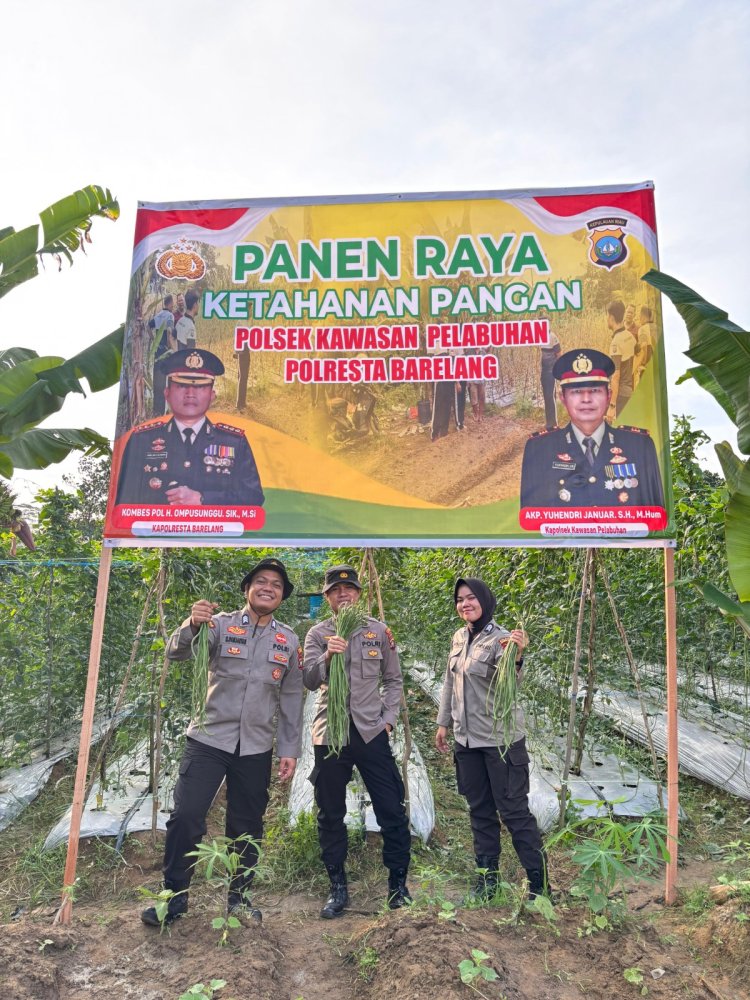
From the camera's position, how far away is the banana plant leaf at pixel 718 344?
3670mm

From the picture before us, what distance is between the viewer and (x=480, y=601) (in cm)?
371

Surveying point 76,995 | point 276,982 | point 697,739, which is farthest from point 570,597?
Answer: point 76,995

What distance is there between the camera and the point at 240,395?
→ 3.91 meters

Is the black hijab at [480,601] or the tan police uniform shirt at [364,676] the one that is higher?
A: the black hijab at [480,601]

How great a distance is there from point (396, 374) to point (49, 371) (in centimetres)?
252

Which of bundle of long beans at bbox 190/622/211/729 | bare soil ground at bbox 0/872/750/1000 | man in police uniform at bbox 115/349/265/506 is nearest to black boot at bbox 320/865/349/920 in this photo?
bare soil ground at bbox 0/872/750/1000

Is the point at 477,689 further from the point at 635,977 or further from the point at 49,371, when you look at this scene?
the point at 49,371

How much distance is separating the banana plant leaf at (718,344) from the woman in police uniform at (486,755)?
1.68 m

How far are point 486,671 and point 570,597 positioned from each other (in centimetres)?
190

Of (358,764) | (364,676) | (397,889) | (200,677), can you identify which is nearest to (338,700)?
(364,676)

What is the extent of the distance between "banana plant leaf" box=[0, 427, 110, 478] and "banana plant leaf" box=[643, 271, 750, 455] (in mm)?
3770

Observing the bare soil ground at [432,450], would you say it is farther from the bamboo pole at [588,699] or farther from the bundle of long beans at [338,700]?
the bamboo pole at [588,699]

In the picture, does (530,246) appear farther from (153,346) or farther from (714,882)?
(714,882)

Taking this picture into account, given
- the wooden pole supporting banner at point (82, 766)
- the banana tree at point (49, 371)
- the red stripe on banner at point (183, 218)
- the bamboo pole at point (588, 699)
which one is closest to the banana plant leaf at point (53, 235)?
the banana tree at point (49, 371)
